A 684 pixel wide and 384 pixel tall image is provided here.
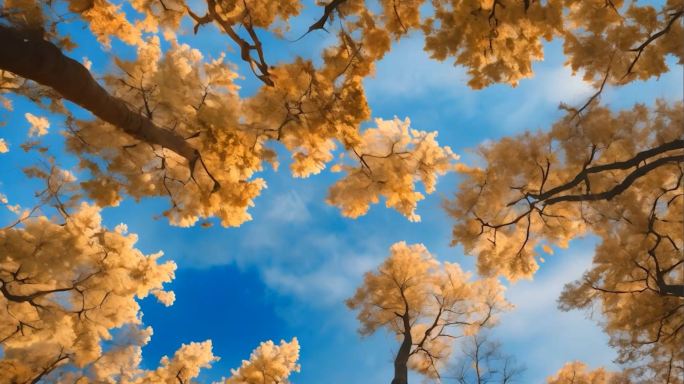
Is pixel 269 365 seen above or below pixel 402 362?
above

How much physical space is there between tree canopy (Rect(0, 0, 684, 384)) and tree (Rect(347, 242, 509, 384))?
56.4 inches

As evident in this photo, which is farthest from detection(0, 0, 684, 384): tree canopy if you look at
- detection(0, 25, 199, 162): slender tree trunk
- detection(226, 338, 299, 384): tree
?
detection(226, 338, 299, 384): tree

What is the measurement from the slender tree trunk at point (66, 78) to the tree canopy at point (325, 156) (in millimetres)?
15

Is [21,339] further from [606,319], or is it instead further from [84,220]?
[606,319]

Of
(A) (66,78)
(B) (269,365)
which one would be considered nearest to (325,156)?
(A) (66,78)

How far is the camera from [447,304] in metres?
9.14

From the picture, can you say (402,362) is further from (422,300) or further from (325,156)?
(325,156)

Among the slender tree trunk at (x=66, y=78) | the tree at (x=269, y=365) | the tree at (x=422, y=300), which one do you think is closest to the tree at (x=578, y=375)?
the tree at (x=422, y=300)

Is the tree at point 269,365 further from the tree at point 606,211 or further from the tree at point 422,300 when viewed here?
the tree at point 606,211

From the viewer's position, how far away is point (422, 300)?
8977 mm

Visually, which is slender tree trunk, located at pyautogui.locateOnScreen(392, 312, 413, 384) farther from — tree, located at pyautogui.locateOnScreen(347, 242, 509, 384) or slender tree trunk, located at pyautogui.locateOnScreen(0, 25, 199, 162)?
slender tree trunk, located at pyautogui.locateOnScreen(0, 25, 199, 162)

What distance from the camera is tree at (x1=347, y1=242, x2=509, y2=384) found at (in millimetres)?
8930

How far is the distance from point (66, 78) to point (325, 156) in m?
2.71

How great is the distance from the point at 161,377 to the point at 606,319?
7.55 metres
